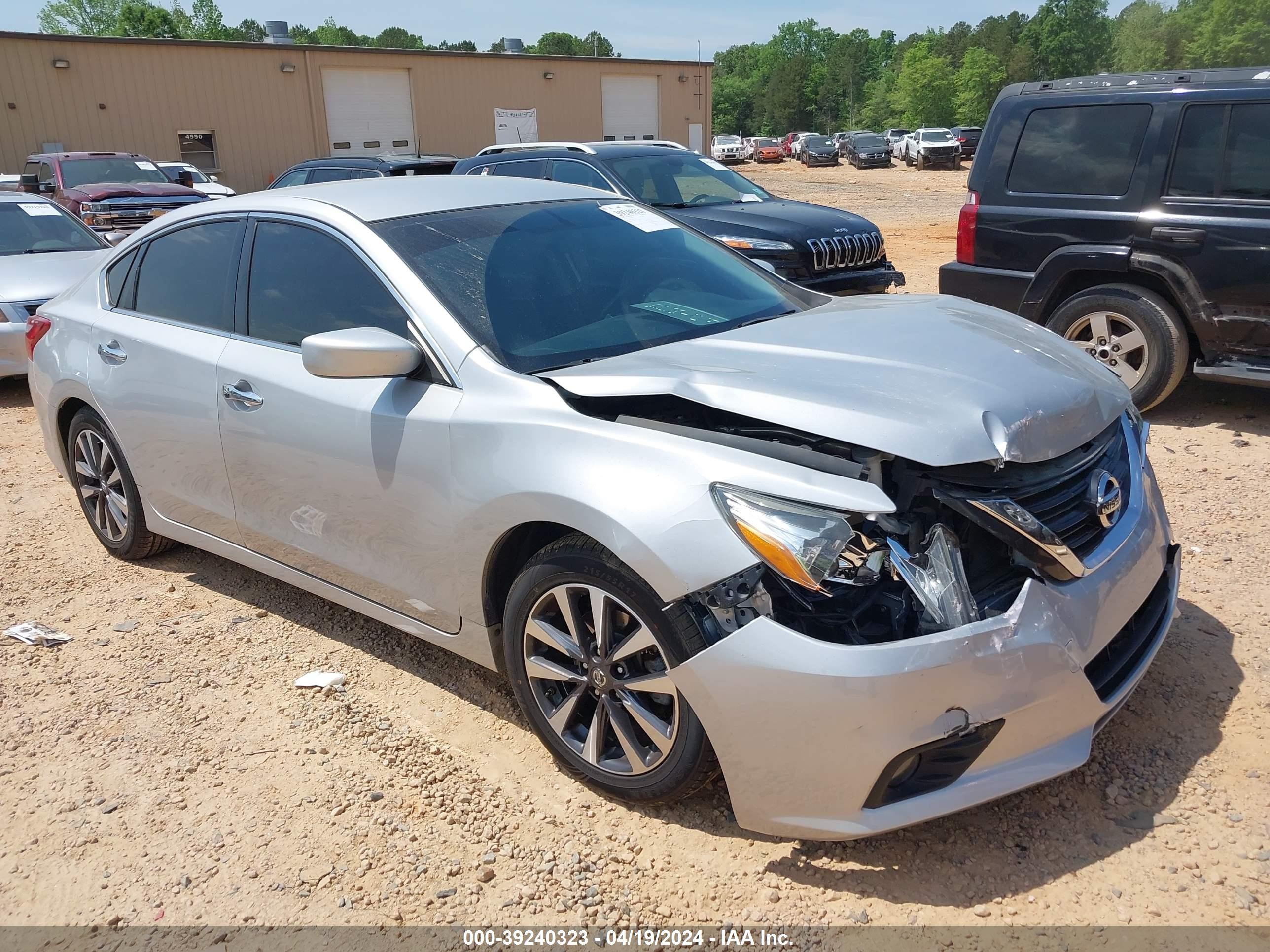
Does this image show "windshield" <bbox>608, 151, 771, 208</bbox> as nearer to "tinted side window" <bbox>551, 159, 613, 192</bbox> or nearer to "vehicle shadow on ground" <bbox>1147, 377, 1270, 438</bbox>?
"tinted side window" <bbox>551, 159, 613, 192</bbox>

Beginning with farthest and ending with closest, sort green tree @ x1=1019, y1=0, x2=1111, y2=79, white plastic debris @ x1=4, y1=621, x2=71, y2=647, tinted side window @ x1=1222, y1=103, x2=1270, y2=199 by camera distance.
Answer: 1. green tree @ x1=1019, y1=0, x2=1111, y2=79
2. tinted side window @ x1=1222, y1=103, x2=1270, y2=199
3. white plastic debris @ x1=4, y1=621, x2=71, y2=647

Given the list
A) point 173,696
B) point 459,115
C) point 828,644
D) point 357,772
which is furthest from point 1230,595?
point 459,115

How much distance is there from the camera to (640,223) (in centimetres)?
Answer: 410

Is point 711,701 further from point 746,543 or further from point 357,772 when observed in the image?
point 357,772

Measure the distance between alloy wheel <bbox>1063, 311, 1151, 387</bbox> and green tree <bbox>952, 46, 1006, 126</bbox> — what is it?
79.8 m

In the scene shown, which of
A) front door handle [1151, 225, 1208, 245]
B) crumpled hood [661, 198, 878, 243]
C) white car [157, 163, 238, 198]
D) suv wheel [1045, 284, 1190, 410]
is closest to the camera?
front door handle [1151, 225, 1208, 245]

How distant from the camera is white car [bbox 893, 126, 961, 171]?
137ft

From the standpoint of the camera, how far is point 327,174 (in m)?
13.6

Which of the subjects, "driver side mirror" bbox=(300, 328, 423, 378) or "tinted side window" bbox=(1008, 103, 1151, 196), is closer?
"driver side mirror" bbox=(300, 328, 423, 378)

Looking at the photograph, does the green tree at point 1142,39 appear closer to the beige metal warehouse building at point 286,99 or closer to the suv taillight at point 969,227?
the beige metal warehouse building at point 286,99

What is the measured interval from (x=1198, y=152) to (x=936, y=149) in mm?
38610

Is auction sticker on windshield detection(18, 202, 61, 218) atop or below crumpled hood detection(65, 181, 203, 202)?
atop

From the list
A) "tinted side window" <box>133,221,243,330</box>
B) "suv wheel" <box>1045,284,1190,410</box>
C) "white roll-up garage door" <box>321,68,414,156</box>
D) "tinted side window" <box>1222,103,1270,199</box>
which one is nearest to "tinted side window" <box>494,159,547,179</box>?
"suv wheel" <box>1045,284,1190,410</box>

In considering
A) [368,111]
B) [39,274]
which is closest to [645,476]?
[39,274]
